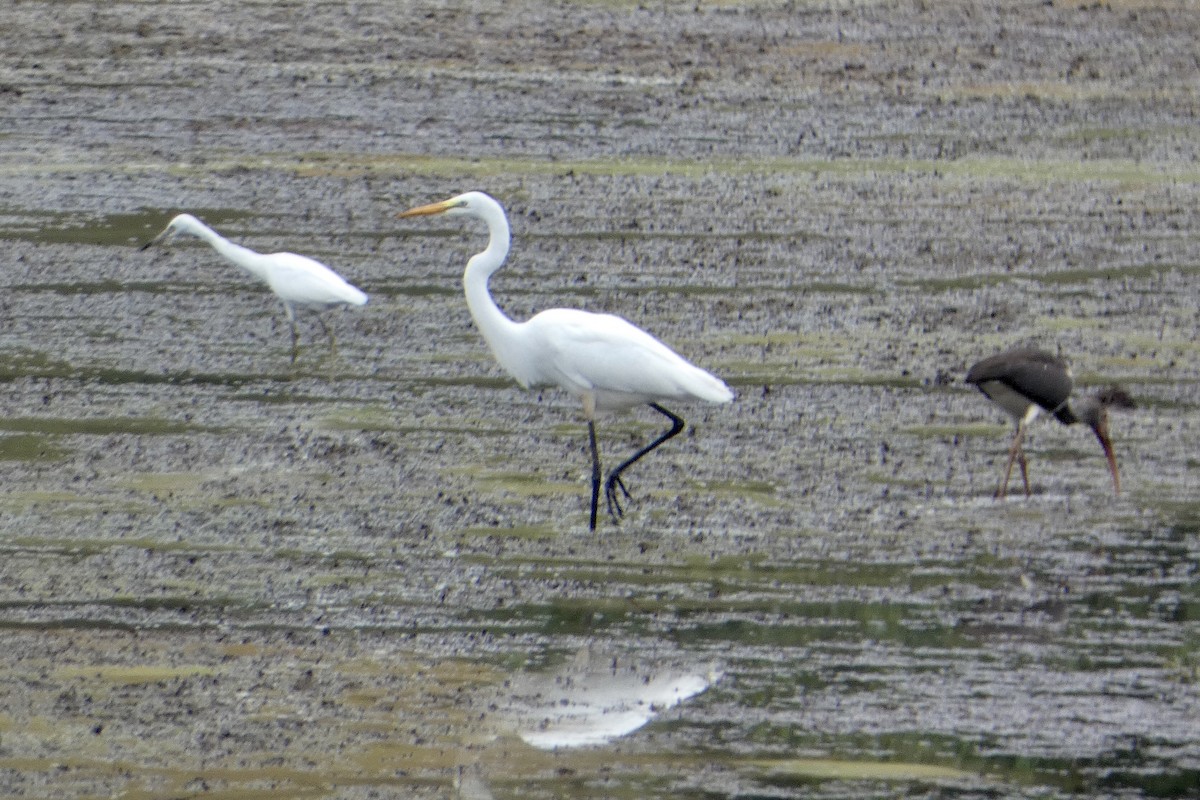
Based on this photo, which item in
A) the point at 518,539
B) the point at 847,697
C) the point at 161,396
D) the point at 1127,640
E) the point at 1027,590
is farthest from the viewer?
the point at 161,396

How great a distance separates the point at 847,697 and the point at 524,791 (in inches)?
48.1

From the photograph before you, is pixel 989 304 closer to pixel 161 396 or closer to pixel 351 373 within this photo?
pixel 351 373

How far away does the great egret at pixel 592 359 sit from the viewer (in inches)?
340

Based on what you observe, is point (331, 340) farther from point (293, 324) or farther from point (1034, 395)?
point (1034, 395)

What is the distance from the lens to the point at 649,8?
2355cm

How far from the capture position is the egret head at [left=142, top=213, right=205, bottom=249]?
41.7 ft

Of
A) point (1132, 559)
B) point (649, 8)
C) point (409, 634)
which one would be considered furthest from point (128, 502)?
point (649, 8)

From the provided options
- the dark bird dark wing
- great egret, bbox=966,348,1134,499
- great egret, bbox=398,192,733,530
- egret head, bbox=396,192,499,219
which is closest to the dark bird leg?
great egret, bbox=966,348,1134,499

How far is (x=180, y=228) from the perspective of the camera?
42.1 feet

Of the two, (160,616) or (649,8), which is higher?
(649,8)

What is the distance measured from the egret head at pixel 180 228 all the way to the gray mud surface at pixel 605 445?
297mm

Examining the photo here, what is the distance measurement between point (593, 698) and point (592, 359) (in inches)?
94.9

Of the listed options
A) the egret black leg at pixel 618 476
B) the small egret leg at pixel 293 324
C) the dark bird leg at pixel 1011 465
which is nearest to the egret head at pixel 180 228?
the small egret leg at pixel 293 324

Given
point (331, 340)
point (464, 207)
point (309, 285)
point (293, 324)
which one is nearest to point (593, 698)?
point (464, 207)
